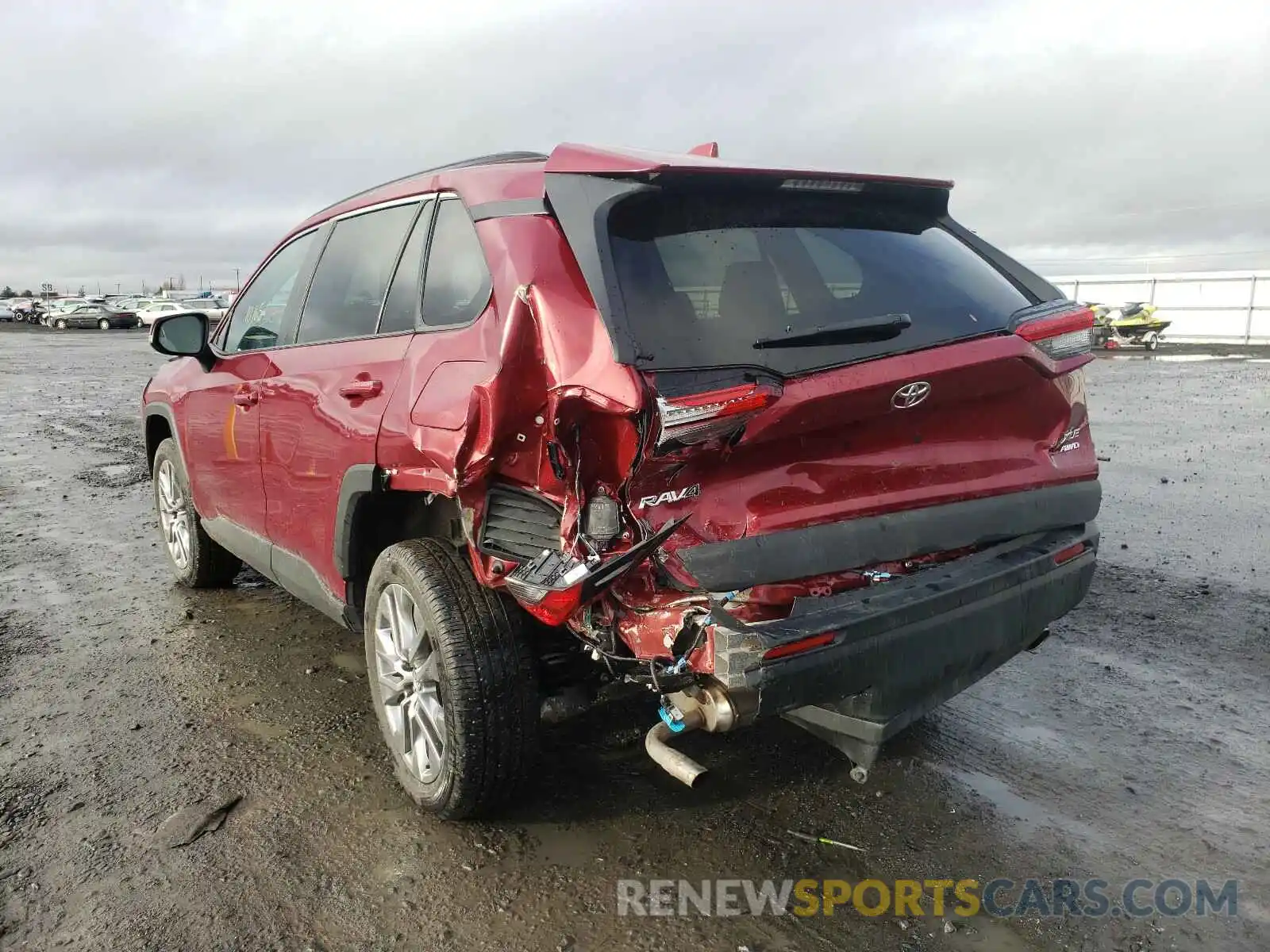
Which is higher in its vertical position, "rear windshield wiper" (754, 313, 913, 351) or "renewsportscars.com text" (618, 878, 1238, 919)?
"rear windshield wiper" (754, 313, 913, 351)

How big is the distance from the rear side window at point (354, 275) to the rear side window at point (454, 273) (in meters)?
0.30

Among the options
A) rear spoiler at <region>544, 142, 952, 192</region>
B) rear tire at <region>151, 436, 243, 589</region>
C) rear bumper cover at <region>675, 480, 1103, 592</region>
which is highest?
rear spoiler at <region>544, 142, 952, 192</region>

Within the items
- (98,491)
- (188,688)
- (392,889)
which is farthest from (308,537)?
(98,491)

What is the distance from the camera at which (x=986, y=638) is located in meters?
2.63

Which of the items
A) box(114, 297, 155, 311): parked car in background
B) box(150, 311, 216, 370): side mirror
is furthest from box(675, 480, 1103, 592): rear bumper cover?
box(114, 297, 155, 311): parked car in background

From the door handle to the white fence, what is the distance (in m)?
27.6

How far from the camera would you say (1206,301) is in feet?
94.1

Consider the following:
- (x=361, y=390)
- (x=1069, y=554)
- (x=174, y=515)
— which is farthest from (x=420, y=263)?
(x=174, y=515)

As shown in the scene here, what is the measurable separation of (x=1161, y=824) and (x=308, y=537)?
3.04 m

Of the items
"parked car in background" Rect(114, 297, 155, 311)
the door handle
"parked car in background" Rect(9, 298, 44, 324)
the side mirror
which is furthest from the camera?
"parked car in background" Rect(9, 298, 44, 324)

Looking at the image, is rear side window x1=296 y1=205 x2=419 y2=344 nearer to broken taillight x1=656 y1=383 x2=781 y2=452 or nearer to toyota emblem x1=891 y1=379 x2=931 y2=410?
broken taillight x1=656 y1=383 x2=781 y2=452

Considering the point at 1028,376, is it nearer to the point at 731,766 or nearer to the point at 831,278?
the point at 831,278

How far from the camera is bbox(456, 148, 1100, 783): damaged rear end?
7.59ft

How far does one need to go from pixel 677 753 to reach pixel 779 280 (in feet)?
4.30
